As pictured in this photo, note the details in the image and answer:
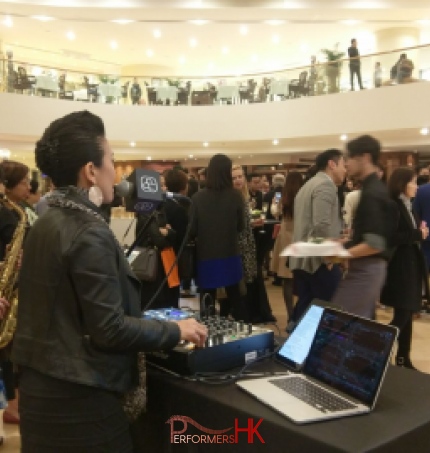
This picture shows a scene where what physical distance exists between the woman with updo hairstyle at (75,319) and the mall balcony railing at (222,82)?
33.2 ft

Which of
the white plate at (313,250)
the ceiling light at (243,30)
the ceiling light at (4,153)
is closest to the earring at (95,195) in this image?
the white plate at (313,250)

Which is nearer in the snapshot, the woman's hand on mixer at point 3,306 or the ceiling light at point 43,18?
the woman's hand on mixer at point 3,306

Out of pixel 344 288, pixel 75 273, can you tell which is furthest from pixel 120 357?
pixel 344 288

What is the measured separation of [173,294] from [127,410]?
8.30 feet

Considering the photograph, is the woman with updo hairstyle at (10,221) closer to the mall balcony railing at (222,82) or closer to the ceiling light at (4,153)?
the mall balcony railing at (222,82)

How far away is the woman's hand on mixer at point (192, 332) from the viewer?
4.66ft

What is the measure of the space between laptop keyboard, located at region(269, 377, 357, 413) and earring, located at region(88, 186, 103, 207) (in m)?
0.75

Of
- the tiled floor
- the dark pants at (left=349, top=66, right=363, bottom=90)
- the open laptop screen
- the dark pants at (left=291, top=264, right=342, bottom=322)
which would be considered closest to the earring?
the open laptop screen

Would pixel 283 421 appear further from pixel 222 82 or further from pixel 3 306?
pixel 222 82

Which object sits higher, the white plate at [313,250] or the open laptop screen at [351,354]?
the white plate at [313,250]

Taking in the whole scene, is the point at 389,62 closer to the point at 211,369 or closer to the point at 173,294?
the point at 173,294

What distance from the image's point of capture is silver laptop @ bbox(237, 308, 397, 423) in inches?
51.7

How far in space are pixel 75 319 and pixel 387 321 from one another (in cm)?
433

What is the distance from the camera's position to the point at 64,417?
4.23 ft
